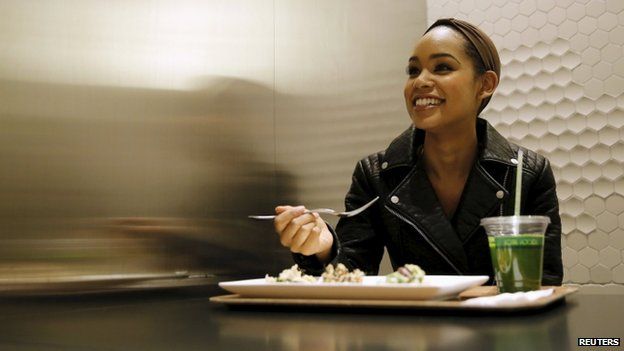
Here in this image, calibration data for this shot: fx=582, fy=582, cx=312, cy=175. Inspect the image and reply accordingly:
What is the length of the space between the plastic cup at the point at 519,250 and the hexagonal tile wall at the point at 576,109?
131 cm

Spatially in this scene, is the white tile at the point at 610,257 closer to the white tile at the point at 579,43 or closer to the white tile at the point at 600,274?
the white tile at the point at 600,274

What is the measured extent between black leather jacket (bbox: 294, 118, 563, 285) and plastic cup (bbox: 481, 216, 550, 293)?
1.64 ft

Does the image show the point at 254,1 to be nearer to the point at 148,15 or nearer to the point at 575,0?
the point at 148,15

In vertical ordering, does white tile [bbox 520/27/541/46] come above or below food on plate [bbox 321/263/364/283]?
above

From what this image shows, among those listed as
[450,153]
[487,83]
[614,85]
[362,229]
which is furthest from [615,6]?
[362,229]

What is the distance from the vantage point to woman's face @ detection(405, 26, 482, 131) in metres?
1.40

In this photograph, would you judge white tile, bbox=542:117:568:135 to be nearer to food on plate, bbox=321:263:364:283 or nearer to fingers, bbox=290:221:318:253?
fingers, bbox=290:221:318:253

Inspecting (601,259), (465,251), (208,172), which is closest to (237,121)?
(208,172)

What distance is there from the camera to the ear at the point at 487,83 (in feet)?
4.86

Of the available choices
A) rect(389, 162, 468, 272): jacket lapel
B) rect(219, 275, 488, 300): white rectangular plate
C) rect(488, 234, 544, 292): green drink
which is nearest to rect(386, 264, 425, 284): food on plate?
rect(219, 275, 488, 300): white rectangular plate

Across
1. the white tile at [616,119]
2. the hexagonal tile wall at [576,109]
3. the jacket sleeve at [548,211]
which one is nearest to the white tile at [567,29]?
the hexagonal tile wall at [576,109]

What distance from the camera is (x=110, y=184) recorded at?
109cm

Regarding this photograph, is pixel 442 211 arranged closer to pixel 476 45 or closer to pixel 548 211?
pixel 548 211

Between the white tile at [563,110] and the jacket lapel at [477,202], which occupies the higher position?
the white tile at [563,110]
